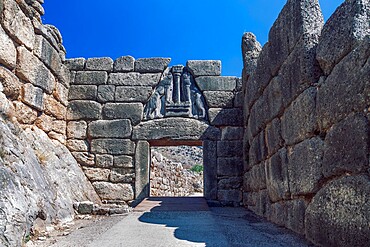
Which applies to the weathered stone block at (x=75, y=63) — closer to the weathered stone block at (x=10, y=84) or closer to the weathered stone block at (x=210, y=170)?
the weathered stone block at (x=10, y=84)

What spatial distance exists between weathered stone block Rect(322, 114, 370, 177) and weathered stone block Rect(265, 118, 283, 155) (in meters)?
1.35

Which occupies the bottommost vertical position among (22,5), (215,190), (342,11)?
(215,190)

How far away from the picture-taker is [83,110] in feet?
22.9

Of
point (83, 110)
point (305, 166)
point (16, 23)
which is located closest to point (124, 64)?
point (83, 110)

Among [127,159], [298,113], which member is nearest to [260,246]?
[298,113]

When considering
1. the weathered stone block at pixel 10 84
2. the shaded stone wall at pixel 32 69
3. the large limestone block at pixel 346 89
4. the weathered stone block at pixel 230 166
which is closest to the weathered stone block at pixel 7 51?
the shaded stone wall at pixel 32 69

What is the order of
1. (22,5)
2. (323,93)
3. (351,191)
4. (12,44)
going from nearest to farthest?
(351,191) → (323,93) → (12,44) → (22,5)

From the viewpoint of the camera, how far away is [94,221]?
4.81 m

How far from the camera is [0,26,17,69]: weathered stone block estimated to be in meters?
4.43

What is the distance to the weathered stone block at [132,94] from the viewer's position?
702 centimetres

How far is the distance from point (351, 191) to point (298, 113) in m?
1.26

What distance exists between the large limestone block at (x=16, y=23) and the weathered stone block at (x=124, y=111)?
2.11m

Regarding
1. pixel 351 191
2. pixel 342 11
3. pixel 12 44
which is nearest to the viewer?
pixel 351 191

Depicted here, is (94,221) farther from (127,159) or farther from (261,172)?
(261,172)
